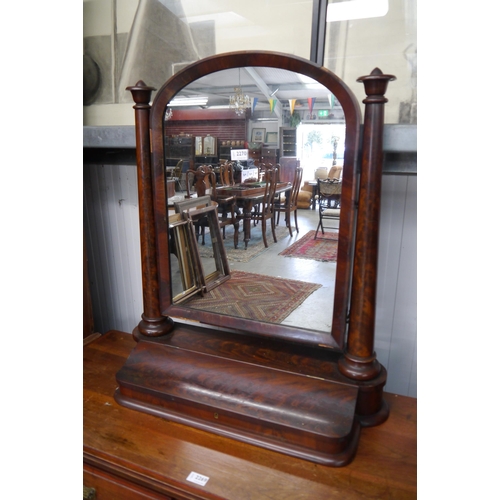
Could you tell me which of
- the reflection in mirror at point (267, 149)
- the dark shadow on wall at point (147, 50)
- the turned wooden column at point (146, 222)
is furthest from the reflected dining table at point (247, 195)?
the dark shadow on wall at point (147, 50)

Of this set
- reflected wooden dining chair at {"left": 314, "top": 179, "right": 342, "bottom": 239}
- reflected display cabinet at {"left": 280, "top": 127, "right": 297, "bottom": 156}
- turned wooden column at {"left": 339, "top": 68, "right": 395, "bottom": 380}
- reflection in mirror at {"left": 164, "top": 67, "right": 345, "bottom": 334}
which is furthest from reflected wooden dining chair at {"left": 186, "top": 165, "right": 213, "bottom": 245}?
turned wooden column at {"left": 339, "top": 68, "right": 395, "bottom": 380}

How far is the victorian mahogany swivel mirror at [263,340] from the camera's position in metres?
0.92

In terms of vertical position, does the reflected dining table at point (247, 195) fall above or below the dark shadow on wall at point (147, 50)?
below

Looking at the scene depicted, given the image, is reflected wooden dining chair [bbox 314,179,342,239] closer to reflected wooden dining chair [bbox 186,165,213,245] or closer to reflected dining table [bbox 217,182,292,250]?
reflected dining table [bbox 217,182,292,250]

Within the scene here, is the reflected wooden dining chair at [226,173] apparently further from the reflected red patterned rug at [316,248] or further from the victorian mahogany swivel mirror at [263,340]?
the reflected red patterned rug at [316,248]

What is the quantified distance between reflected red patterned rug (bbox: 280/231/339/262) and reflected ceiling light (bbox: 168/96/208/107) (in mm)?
463

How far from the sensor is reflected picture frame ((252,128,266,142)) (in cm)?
103

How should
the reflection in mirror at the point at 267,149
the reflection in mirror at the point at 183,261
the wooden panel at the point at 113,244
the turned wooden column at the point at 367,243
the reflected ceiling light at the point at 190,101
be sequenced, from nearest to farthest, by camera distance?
the turned wooden column at the point at 367,243
the reflection in mirror at the point at 267,149
the reflected ceiling light at the point at 190,101
the reflection in mirror at the point at 183,261
the wooden panel at the point at 113,244

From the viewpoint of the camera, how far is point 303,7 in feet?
3.58

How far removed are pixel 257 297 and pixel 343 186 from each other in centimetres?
40

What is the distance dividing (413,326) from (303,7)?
39.0 inches

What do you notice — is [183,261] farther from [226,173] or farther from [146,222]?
[226,173]
